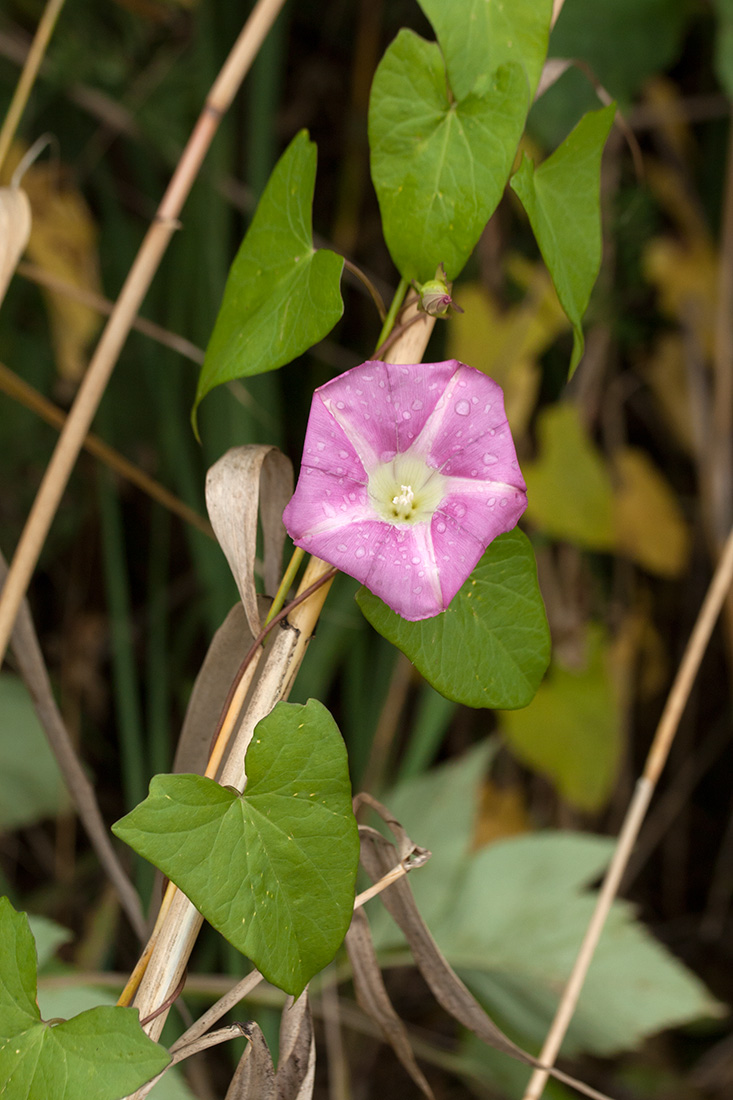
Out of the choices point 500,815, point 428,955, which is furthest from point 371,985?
point 500,815

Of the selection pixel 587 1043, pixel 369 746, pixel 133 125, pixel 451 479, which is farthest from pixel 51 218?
Answer: pixel 587 1043

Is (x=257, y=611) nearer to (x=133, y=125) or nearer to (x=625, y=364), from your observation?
(x=133, y=125)

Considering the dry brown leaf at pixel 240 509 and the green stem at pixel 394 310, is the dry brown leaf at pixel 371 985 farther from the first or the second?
the green stem at pixel 394 310

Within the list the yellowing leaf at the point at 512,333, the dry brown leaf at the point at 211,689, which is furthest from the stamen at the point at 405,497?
the yellowing leaf at the point at 512,333

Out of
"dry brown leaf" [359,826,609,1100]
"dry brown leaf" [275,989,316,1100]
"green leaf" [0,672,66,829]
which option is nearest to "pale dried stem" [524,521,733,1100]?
"dry brown leaf" [359,826,609,1100]

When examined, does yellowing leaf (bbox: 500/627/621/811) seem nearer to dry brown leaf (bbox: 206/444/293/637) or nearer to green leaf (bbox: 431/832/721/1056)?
green leaf (bbox: 431/832/721/1056)

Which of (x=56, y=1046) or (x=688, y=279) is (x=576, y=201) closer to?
(x=56, y=1046)
